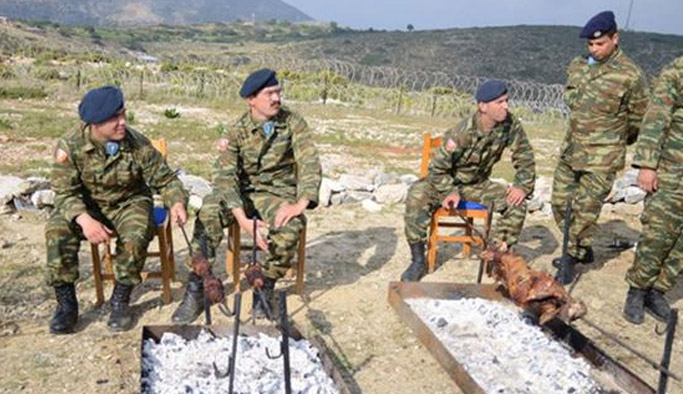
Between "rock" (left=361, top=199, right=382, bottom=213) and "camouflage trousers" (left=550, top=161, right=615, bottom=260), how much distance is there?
2.67 metres

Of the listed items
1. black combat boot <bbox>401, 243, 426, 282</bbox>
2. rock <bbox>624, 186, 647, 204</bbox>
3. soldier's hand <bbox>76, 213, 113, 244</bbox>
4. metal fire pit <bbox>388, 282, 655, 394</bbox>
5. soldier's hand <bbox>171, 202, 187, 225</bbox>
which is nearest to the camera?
metal fire pit <bbox>388, 282, 655, 394</bbox>

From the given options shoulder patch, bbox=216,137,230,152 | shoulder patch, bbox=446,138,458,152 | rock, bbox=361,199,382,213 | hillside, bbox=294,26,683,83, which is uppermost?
hillside, bbox=294,26,683,83

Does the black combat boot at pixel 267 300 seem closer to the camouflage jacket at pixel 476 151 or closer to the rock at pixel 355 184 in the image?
the camouflage jacket at pixel 476 151

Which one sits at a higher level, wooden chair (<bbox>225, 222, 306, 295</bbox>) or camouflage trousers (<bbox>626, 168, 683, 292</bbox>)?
camouflage trousers (<bbox>626, 168, 683, 292</bbox>)

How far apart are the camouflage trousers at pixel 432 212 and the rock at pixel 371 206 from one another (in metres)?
2.35

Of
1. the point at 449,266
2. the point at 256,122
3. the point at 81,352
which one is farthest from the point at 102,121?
the point at 449,266

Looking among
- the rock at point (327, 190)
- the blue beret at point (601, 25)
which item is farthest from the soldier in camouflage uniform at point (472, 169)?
the rock at point (327, 190)

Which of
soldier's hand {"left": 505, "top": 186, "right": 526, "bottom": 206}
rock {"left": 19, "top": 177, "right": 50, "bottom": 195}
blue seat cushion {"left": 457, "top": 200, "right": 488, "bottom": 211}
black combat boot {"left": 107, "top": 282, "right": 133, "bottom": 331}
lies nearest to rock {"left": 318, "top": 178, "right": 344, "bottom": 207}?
blue seat cushion {"left": 457, "top": 200, "right": 488, "bottom": 211}

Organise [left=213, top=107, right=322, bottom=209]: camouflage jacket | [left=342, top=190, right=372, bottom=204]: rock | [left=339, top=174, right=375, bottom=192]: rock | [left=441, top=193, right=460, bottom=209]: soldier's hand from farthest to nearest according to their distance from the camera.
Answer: [left=339, top=174, right=375, bottom=192]: rock < [left=342, top=190, right=372, bottom=204]: rock < [left=441, top=193, right=460, bottom=209]: soldier's hand < [left=213, top=107, right=322, bottom=209]: camouflage jacket

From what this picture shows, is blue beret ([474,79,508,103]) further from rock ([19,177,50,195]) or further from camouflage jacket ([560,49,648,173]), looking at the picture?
rock ([19,177,50,195])

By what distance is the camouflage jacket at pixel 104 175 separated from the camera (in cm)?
445

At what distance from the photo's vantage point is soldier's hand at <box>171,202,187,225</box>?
4.60 m

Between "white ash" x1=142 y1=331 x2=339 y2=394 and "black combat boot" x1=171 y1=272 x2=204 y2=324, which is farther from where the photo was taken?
"black combat boot" x1=171 y1=272 x2=204 y2=324

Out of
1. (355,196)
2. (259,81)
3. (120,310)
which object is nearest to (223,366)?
(120,310)
